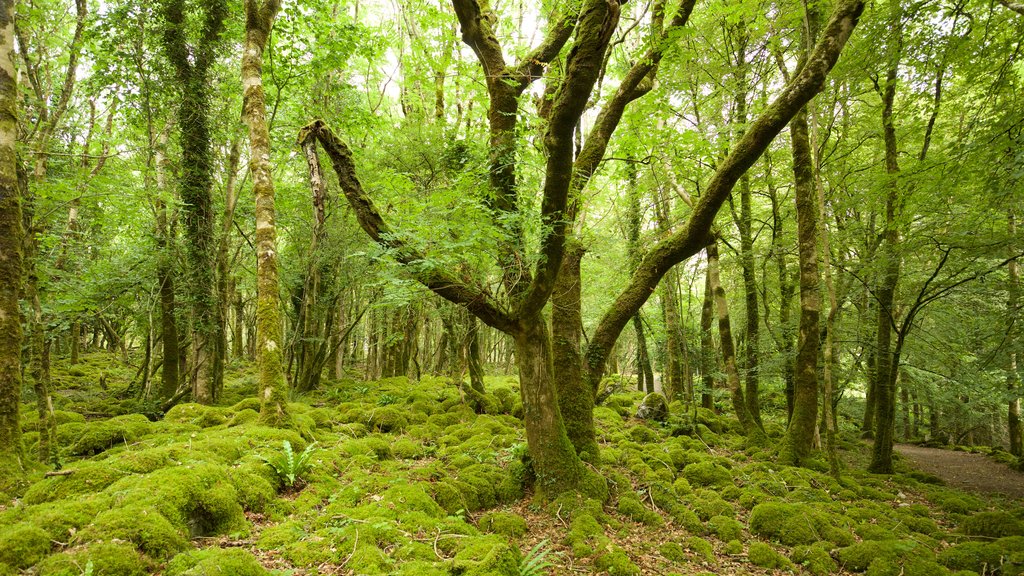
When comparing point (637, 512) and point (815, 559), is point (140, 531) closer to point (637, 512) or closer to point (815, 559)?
point (637, 512)

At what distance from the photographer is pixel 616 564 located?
383 cm

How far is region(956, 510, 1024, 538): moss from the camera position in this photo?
4.88 metres

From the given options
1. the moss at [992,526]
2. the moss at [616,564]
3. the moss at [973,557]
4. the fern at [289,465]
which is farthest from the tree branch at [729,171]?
the moss at [992,526]

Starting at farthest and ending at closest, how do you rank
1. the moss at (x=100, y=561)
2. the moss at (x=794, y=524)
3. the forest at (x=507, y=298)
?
the moss at (x=794, y=524), the forest at (x=507, y=298), the moss at (x=100, y=561)

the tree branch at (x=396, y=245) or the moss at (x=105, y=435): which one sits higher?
the tree branch at (x=396, y=245)

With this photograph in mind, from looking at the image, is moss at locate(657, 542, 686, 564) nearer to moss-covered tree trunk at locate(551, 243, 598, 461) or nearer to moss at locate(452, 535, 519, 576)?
moss-covered tree trunk at locate(551, 243, 598, 461)

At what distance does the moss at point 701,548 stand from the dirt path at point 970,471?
7.40 metres

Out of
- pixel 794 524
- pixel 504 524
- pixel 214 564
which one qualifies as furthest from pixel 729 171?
pixel 214 564

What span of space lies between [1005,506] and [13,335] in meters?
13.4

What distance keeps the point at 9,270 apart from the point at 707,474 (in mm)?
8936

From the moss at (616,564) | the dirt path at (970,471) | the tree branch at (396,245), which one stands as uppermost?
the tree branch at (396,245)

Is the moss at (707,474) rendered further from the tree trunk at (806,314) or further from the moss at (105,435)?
the moss at (105,435)

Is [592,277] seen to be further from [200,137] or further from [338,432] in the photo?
[200,137]

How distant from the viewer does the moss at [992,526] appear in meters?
4.88
